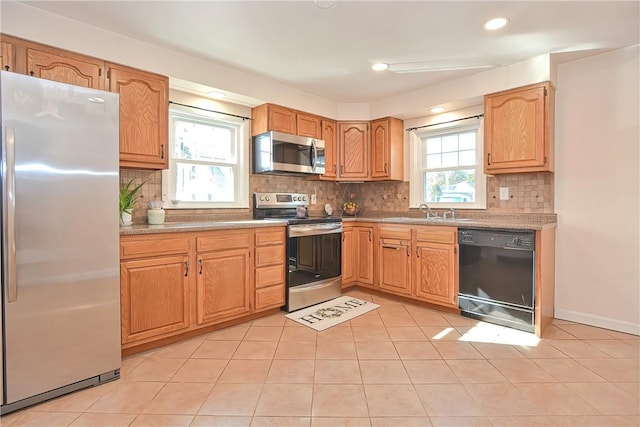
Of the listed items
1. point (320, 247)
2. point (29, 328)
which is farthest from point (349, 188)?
point (29, 328)

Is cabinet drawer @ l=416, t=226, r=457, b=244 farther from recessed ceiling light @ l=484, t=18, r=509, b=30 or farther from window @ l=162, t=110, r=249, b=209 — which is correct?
window @ l=162, t=110, r=249, b=209

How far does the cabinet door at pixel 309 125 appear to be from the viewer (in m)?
3.83

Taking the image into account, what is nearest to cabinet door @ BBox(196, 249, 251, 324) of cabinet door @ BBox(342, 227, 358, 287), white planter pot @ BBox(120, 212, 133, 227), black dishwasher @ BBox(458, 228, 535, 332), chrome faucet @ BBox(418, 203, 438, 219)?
white planter pot @ BBox(120, 212, 133, 227)

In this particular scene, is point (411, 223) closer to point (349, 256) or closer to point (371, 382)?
point (349, 256)

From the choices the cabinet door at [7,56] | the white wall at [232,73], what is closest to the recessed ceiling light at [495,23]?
the white wall at [232,73]

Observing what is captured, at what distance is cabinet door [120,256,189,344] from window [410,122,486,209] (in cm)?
292

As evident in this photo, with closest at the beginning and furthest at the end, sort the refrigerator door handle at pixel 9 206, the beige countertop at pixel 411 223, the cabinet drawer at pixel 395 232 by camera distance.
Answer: the refrigerator door handle at pixel 9 206
the beige countertop at pixel 411 223
the cabinet drawer at pixel 395 232

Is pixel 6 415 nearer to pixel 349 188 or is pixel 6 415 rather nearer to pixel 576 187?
pixel 349 188

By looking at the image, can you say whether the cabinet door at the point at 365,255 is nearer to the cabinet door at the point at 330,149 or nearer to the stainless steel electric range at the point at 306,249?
the stainless steel electric range at the point at 306,249

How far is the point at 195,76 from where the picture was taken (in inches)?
115

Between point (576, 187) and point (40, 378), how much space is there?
4149 millimetres

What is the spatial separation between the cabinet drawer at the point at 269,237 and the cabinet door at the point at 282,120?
114cm

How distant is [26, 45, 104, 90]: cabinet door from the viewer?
7.17 feet

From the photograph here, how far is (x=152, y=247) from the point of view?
7.81 ft
